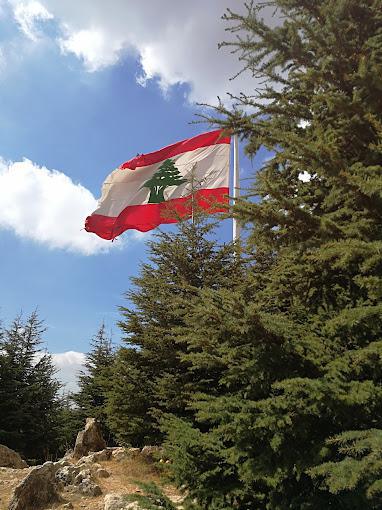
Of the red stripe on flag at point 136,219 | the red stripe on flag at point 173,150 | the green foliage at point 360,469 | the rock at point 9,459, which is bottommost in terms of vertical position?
the green foliage at point 360,469

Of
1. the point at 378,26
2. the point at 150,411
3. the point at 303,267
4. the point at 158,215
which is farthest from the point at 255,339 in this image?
the point at 158,215

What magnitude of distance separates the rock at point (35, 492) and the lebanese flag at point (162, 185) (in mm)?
7765

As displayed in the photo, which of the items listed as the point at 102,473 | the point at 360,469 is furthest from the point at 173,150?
the point at 360,469

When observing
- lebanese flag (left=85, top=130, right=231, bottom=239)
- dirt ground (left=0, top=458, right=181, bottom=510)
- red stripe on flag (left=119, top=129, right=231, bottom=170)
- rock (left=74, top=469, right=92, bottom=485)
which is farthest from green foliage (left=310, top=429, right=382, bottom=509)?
red stripe on flag (left=119, top=129, right=231, bottom=170)

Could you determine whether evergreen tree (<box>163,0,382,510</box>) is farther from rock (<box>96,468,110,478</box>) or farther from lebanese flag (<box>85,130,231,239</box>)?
lebanese flag (<box>85,130,231,239</box>)

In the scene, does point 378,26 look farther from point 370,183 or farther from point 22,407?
point 22,407

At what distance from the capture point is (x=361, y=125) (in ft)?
17.6

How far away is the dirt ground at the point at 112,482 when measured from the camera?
8.34 m

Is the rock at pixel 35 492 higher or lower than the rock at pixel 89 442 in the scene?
lower

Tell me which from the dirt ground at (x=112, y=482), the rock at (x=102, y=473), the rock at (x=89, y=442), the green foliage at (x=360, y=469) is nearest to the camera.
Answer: the green foliage at (x=360, y=469)

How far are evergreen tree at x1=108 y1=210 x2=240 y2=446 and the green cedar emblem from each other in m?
1.87

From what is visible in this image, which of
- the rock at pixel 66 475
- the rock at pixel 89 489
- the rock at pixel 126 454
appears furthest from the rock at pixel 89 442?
the rock at pixel 89 489

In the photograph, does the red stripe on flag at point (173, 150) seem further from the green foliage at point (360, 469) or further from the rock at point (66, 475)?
the green foliage at point (360, 469)

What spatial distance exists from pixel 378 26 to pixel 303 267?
164 inches
